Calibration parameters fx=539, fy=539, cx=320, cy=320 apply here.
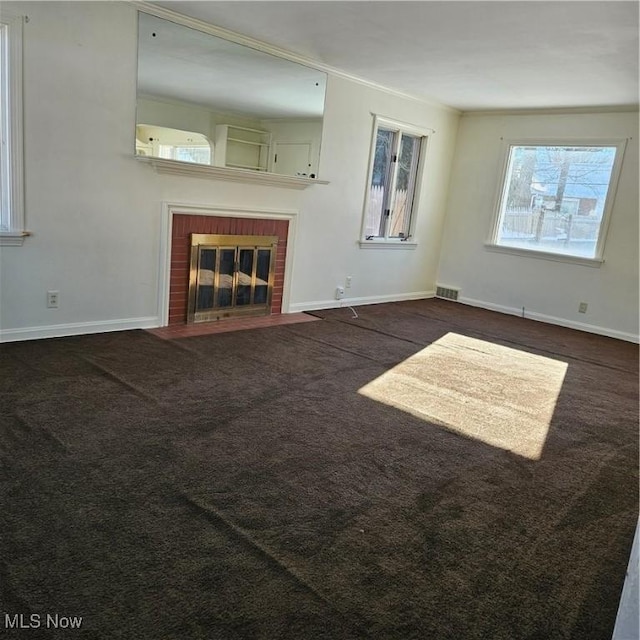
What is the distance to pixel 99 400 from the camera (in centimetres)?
292

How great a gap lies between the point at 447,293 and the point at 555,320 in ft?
4.67

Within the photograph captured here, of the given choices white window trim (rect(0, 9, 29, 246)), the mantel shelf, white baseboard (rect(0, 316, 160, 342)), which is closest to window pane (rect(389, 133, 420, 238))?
the mantel shelf

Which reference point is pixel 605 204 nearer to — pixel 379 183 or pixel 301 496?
pixel 379 183

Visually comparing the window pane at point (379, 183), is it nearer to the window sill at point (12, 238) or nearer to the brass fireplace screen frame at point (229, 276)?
the brass fireplace screen frame at point (229, 276)

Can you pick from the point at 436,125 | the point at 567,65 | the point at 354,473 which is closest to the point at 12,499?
the point at 354,473

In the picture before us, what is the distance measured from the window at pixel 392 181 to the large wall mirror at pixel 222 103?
1057mm

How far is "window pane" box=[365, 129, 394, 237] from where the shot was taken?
19.8 ft

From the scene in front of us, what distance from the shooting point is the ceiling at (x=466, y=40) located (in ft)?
10.5

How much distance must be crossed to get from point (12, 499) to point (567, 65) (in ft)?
15.0

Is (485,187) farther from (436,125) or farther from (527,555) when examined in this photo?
(527,555)

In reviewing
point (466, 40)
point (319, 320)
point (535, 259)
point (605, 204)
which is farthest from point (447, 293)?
point (466, 40)

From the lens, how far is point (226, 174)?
4578 mm

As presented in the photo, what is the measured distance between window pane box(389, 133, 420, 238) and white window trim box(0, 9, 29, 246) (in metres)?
4.06

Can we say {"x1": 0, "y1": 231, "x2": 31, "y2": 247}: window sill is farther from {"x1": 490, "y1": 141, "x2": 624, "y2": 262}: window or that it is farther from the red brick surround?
{"x1": 490, "y1": 141, "x2": 624, "y2": 262}: window
